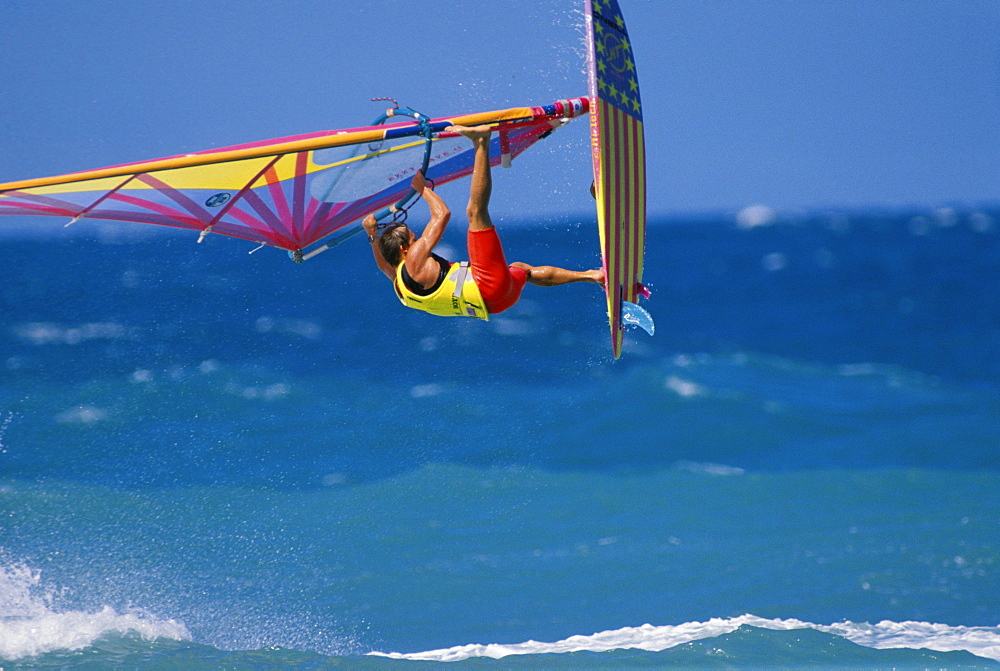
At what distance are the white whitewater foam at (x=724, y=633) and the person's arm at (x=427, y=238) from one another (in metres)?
4.06

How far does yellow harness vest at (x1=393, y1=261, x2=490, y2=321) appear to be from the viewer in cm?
431

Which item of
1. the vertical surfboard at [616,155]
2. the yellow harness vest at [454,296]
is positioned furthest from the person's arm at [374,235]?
the vertical surfboard at [616,155]

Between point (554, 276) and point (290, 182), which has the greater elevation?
point (290, 182)

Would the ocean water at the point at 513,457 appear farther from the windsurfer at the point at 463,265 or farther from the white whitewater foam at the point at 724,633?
the windsurfer at the point at 463,265

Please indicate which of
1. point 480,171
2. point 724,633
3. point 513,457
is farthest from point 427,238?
point 513,457

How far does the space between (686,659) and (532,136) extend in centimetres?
409

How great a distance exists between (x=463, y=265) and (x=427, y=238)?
0.20 metres

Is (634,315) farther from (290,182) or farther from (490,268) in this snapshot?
(290,182)

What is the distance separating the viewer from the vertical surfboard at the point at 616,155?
171 inches

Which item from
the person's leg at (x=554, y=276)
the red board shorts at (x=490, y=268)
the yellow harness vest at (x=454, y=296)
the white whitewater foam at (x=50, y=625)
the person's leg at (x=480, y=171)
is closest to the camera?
the person's leg at (x=480, y=171)

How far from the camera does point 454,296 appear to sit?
4.36 meters

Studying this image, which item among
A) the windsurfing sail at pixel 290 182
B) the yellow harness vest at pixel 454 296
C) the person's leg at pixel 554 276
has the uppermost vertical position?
the windsurfing sail at pixel 290 182

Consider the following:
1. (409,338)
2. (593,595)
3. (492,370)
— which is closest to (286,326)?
(409,338)

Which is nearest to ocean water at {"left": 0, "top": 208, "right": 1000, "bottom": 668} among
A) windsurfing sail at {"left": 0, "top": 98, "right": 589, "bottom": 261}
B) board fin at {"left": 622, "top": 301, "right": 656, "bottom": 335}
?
board fin at {"left": 622, "top": 301, "right": 656, "bottom": 335}
